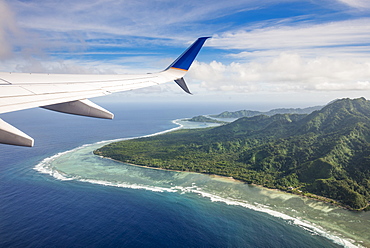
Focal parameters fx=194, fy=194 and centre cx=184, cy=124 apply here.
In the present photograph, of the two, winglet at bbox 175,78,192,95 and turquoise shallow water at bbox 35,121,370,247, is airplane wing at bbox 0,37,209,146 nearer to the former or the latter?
winglet at bbox 175,78,192,95

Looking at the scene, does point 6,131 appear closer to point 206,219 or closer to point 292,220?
point 206,219

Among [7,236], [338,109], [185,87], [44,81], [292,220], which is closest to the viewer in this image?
[44,81]

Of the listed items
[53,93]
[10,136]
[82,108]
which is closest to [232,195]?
[82,108]

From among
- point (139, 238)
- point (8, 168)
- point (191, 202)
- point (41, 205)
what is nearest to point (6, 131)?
point (139, 238)

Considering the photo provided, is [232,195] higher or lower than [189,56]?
lower

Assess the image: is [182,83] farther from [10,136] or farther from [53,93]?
[10,136]

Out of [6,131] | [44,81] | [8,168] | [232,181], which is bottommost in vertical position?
[8,168]

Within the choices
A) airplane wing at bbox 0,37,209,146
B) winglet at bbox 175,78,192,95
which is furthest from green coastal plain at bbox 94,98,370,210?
airplane wing at bbox 0,37,209,146
